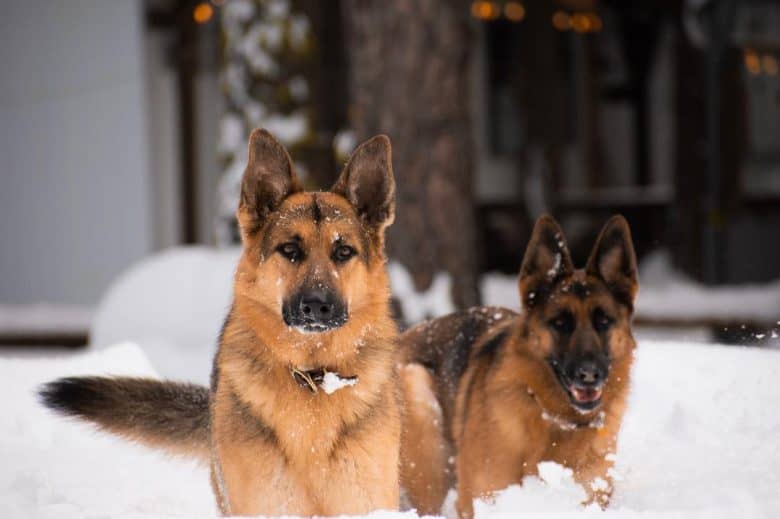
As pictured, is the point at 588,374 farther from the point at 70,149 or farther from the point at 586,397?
the point at 70,149

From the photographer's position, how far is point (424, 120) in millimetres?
6746

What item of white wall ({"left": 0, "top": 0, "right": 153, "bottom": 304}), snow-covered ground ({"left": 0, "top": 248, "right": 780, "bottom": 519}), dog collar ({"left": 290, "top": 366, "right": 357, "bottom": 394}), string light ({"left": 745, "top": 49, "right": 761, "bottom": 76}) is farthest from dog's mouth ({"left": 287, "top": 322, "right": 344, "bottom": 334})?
string light ({"left": 745, "top": 49, "right": 761, "bottom": 76})

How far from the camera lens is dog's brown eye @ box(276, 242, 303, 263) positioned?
10.9ft

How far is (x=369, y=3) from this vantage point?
6.82m

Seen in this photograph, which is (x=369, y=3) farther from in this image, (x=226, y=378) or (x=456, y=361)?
(x=226, y=378)

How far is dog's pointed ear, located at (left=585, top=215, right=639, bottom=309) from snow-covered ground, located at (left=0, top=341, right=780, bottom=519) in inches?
29.1

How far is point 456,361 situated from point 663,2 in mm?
9285

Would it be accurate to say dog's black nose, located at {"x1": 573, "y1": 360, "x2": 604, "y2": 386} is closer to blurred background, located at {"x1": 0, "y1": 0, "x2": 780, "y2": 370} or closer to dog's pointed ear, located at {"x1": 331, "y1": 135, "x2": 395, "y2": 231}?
dog's pointed ear, located at {"x1": 331, "y1": 135, "x2": 395, "y2": 231}

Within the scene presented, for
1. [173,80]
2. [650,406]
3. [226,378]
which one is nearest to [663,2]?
[173,80]

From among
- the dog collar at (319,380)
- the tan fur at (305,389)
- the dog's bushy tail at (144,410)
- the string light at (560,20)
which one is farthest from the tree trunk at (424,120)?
the string light at (560,20)

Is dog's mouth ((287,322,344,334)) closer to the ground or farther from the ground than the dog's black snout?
closer to the ground

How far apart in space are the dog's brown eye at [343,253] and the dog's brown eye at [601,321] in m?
1.24

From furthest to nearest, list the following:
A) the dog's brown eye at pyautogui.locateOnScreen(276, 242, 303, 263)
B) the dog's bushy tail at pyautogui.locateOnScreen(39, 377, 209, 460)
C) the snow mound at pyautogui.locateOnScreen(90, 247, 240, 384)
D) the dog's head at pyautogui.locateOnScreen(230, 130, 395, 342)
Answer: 1. the snow mound at pyautogui.locateOnScreen(90, 247, 240, 384)
2. the dog's bushy tail at pyautogui.locateOnScreen(39, 377, 209, 460)
3. the dog's brown eye at pyautogui.locateOnScreen(276, 242, 303, 263)
4. the dog's head at pyautogui.locateOnScreen(230, 130, 395, 342)

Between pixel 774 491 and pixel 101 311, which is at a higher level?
pixel 774 491
